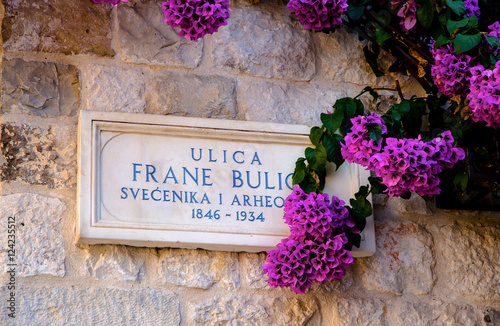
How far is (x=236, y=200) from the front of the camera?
2385 mm

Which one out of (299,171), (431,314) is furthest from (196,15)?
(431,314)

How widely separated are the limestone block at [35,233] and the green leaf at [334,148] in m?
0.83

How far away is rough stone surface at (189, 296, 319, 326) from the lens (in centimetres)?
229

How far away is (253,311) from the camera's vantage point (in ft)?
7.61

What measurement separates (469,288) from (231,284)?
778 millimetres

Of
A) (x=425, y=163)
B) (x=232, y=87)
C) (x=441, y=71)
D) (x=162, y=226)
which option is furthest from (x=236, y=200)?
(x=441, y=71)

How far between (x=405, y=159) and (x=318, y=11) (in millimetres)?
591

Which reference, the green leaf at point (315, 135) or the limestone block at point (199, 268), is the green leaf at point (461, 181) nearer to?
the green leaf at point (315, 135)

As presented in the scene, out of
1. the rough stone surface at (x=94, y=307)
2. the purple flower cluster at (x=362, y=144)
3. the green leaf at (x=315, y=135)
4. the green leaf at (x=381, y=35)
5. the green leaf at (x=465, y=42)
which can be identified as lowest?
the rough stone surface at (x=94, y=307)

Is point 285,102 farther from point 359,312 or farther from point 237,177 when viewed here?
point 359,312

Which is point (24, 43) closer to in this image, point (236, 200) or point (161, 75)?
point (161, 75)

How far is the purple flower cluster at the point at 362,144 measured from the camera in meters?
2.20

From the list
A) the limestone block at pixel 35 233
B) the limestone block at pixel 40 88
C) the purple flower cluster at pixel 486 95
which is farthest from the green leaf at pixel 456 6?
the limestone block at pixel 35 233

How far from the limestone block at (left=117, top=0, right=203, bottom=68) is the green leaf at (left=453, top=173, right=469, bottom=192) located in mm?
913
